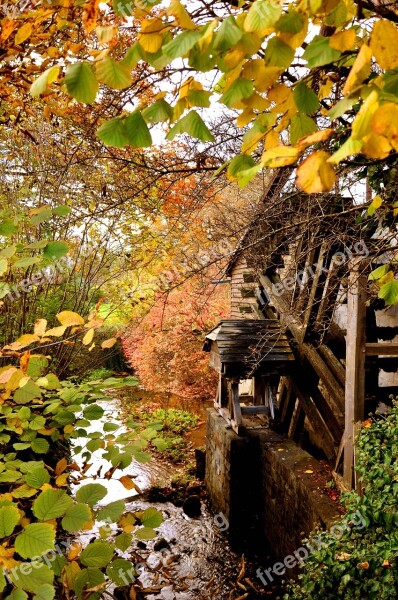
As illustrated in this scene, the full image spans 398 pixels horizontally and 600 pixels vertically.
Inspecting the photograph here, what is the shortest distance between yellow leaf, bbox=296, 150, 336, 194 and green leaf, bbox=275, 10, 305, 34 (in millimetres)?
404

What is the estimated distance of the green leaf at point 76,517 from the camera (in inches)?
62.8

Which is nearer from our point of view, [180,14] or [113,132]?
[180,14]

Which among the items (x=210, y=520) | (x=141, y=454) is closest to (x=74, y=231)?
(x=141, y=454)

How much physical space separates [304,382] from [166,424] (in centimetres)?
616

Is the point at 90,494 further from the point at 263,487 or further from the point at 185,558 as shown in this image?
the point at 185,558

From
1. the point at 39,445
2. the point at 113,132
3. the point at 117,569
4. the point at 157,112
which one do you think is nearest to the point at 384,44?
the point at 157,112

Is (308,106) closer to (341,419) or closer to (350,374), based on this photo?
(350,374)

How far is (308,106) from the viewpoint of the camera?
1.35 m

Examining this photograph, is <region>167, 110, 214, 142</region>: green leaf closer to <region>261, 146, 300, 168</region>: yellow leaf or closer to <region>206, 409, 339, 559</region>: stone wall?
<region>261, 146, 300, 168</region>: yellow leaf

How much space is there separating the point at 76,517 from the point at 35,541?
0.75 feet

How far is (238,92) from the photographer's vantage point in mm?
1264

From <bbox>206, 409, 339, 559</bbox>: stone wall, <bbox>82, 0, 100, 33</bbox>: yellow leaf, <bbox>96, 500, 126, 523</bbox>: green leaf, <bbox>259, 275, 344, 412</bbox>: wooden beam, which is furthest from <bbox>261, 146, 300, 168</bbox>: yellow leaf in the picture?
<bbox>206, 409, 339, 559</bbox>: stone wall

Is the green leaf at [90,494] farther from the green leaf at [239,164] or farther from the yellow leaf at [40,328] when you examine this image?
the green leaf at [239,164]

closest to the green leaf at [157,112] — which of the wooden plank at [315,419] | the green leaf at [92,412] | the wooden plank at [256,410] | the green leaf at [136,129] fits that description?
the green leaf at [136,129]
